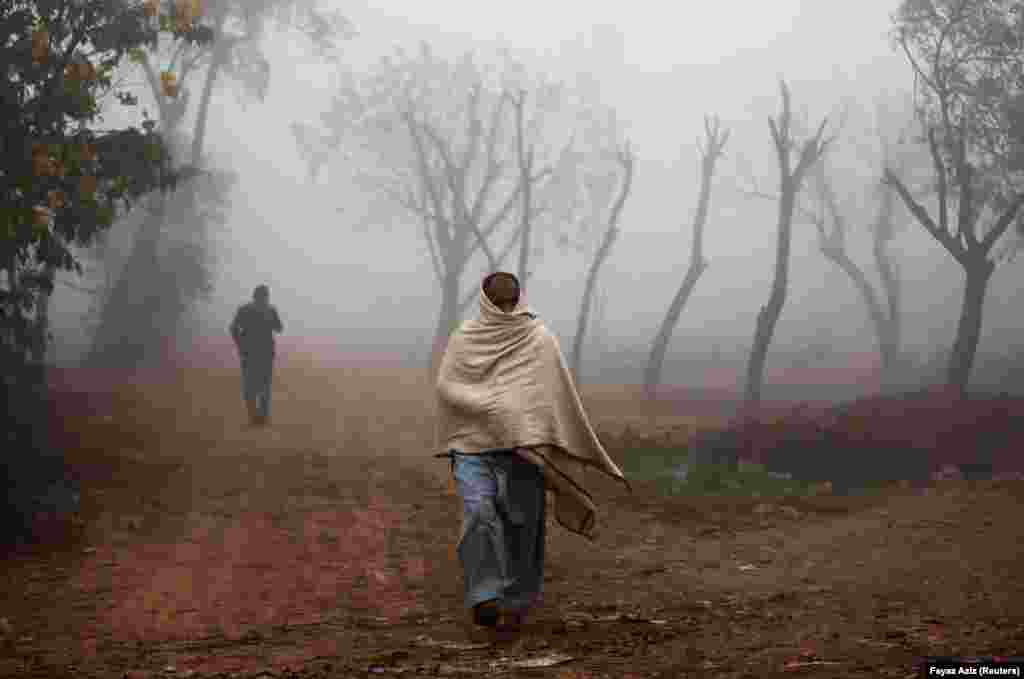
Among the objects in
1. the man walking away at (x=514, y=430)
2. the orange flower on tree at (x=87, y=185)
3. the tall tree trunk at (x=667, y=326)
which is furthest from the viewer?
the tall tree trunk at (x=667, y=326)

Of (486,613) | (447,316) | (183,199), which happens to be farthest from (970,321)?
(183,199)

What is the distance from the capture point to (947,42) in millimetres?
21422

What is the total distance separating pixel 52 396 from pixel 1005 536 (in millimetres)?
14527

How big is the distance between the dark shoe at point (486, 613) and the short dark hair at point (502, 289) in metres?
1.89

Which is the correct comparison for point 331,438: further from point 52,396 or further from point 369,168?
point 369,168

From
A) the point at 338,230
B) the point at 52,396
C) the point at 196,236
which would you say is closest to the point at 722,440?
the point at 52,396

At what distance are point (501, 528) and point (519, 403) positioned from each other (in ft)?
2.60

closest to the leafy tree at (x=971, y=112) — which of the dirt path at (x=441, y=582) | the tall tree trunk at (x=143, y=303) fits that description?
the dirt path at (x=441, y=582)

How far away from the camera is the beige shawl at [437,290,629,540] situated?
6445 millimetres

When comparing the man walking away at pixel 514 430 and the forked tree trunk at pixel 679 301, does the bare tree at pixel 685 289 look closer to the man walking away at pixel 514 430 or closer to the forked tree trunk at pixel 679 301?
the forked tree trunk at pixel 679 301

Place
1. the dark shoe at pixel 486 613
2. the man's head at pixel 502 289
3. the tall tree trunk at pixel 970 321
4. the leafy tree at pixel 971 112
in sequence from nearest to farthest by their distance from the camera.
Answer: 1. the dark shoe at pixel 486 613
2. the man's head at pixel 502 289
3. the tall tree trunk at pixel 970 321
4. the leafy tree at pixel 971 112

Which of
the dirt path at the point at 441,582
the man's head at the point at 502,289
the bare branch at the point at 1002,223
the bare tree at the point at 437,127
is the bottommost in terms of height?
the dirt path at the point at 441,582

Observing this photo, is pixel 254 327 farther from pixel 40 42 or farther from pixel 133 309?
pixel 133 309

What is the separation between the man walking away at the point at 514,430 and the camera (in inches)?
252
